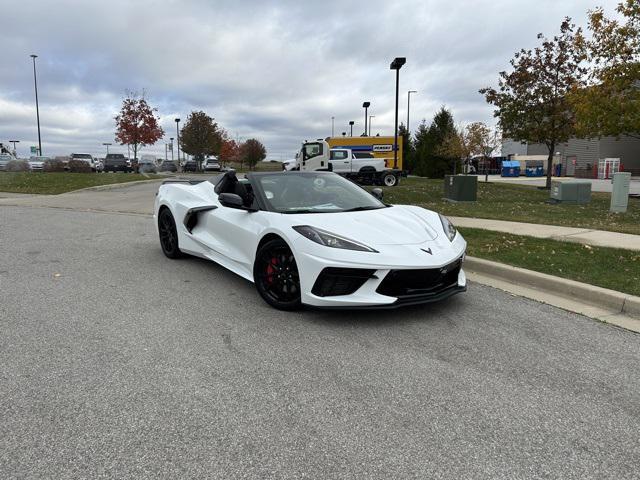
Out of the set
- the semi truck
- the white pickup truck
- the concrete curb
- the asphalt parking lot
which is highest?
the semi truck

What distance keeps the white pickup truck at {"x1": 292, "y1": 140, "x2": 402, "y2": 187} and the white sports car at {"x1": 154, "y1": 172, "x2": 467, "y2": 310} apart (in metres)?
19.1

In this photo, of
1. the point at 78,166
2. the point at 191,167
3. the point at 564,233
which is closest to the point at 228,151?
the point at 191,167

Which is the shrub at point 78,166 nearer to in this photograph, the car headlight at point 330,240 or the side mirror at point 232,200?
the side mirror at point 232,200

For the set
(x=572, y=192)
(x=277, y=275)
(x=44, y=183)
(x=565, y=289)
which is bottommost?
(x=565, y=289)

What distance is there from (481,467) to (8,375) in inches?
113

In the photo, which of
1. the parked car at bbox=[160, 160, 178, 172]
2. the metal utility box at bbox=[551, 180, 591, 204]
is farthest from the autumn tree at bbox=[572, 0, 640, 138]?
the parked car at bbox=[160, 160, 178, 172]

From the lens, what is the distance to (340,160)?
83.6ft

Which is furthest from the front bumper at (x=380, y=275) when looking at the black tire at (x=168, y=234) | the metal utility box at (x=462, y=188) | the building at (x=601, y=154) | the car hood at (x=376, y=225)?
the building at (x=601, y=154)

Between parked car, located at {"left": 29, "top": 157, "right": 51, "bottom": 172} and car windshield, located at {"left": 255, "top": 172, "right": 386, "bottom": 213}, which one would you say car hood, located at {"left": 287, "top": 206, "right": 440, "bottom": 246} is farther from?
parked car, located at {"left": 29, "top": 157, "right": 51, "bottom": 172}

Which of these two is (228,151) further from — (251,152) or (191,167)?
(191,167)

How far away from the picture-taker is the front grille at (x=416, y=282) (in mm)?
3967

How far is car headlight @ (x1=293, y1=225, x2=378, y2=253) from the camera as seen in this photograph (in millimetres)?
4027

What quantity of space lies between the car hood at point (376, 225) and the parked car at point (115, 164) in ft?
133

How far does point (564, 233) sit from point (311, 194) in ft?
17.0
